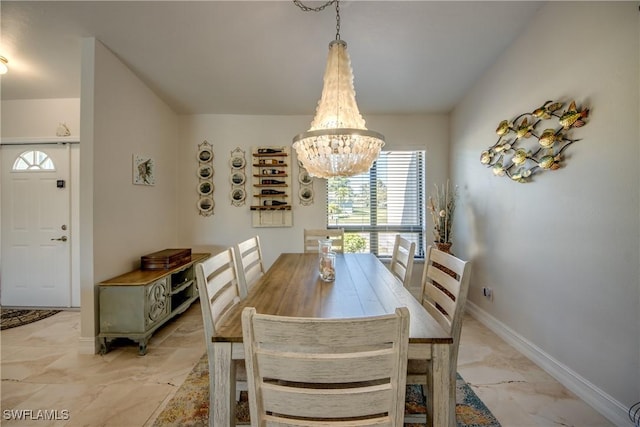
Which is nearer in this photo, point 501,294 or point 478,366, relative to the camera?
point 478,366

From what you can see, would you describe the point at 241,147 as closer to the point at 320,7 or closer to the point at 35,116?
the point at 320,7

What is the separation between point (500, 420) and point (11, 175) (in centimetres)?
540

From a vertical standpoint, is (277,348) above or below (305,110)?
below

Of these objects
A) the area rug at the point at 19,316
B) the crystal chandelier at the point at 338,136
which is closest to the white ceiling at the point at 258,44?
the crystal chandelier at the point at 338,136

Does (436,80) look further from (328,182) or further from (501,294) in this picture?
(501,294)

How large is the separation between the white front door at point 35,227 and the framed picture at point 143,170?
1.14 m

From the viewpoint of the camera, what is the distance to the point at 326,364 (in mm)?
727

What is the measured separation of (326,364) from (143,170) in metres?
3.05

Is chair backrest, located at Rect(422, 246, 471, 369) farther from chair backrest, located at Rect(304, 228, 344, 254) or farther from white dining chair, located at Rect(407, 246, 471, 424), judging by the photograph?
chair backrest, located at Rect(304, 228, 344, 254)

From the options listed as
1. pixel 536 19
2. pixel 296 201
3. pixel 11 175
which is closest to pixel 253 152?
pixel 296 201

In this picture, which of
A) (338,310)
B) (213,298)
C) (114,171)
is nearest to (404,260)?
(338,310)

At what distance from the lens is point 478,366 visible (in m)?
2.10

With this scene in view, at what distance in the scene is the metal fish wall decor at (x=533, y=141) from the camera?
71.0 inches

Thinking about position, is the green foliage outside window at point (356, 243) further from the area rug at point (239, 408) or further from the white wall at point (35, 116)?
the white wall at point (35, 116)
